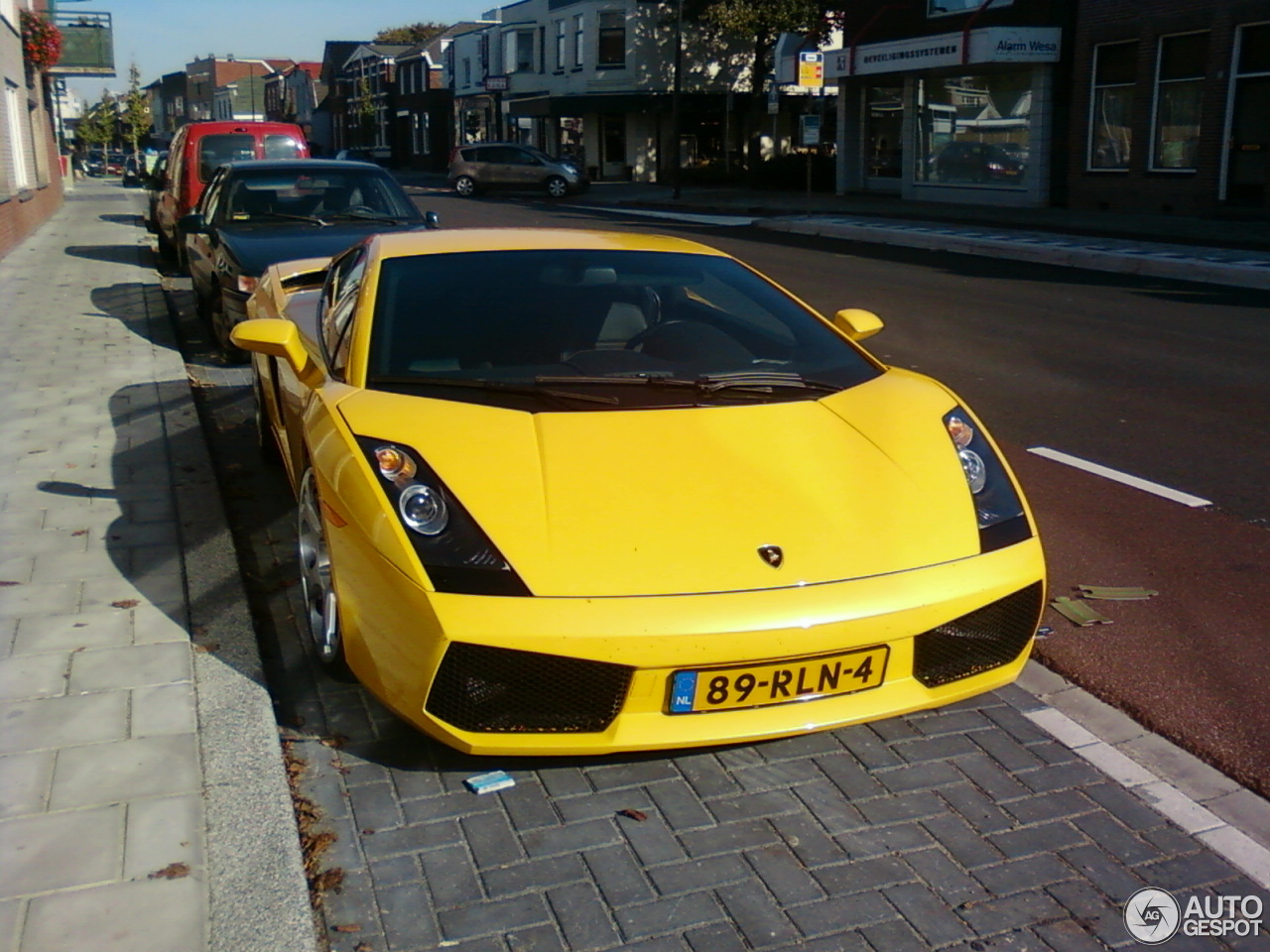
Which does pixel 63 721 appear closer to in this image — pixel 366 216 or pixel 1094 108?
pixel 366 216

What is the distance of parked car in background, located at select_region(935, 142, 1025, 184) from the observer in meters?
28.8

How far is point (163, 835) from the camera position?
3.08 m

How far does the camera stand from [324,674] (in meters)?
4.16

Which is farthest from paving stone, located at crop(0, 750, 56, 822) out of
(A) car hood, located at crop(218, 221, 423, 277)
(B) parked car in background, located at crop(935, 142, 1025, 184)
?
(B) parked car in background, located at crop(935, 142, 1025, 184)

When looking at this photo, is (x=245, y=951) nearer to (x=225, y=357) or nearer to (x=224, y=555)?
(x=224, y=555)

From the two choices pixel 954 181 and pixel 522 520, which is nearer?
pixel 522 520

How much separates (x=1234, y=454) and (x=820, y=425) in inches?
156

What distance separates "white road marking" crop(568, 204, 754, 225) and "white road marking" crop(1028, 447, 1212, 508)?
792 inches

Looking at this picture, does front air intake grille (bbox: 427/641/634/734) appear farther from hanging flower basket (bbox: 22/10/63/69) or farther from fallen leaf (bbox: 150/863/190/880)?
hanging flower basket (bbox: 22/10/63/69)

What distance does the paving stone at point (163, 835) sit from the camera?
296 centimetres

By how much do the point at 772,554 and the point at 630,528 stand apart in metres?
0.37

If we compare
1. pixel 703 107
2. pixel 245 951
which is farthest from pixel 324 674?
pixel 703 107

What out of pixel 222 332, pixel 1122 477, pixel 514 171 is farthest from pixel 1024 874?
pixel 514 171

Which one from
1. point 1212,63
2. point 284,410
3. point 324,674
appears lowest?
point 324,674
